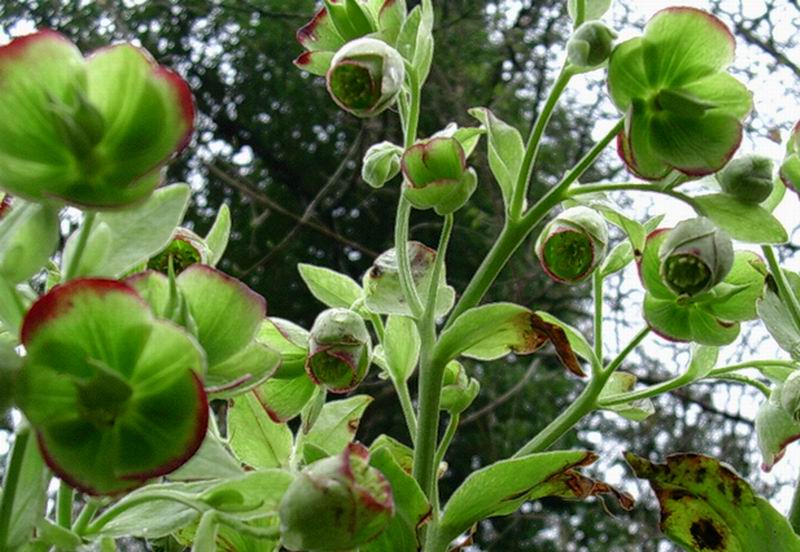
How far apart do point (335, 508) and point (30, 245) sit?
0.07 metres

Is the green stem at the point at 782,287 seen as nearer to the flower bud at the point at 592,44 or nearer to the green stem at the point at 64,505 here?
the flower bud at the point at 592,44

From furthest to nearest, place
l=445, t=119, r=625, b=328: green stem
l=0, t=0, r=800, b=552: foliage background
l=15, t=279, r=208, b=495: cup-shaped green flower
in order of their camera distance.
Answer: l=0, t=0, r=800, b=552: foliage background → l=445, t=119, r=625, b=328: green stem → l=15, t=279, r=208, b=495: cup-shaped green flower

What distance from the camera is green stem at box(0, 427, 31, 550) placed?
0.17 metres

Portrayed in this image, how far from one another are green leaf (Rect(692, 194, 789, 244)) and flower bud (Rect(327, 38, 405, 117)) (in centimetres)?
8

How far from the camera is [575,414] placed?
29 cm

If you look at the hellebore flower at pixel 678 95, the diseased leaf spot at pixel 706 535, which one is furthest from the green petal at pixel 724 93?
the diseased leaf spot at pixel 706 535

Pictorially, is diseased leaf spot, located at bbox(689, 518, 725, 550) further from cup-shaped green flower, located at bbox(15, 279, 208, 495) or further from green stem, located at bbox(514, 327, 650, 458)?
cup-shaped green flower, located at bbox(15, 279, 208, 495)

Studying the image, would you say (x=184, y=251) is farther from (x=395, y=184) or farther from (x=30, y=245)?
(x=395, y=184)

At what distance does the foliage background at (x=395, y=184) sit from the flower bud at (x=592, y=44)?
5.57 feet

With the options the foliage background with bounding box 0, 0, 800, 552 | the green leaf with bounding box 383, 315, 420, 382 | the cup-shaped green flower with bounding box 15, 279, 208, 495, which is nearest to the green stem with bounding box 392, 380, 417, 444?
the green leaf with bounding box 383, 315, 420, 382

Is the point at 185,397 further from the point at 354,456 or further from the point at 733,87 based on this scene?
the point at 733,87

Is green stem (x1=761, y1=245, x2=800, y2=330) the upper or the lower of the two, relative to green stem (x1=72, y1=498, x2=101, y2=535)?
upper

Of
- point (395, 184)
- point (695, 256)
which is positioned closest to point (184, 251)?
point (695, 256)

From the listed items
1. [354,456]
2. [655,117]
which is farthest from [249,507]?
[655,117]
